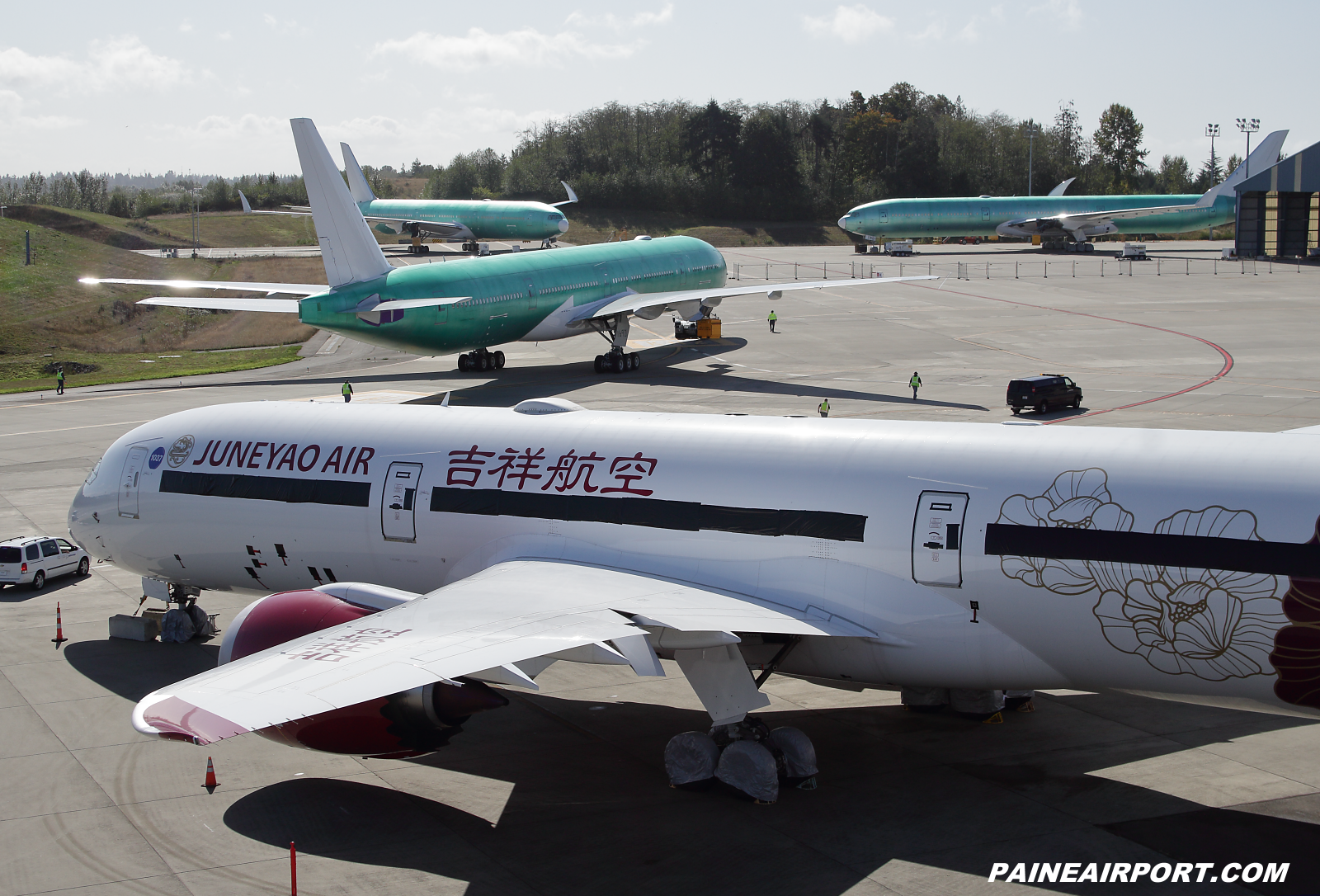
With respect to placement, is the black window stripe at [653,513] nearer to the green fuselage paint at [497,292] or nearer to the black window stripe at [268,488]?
the black window stripe at [268,488]

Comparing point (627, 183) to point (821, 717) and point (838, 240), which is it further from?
point (821, 717)

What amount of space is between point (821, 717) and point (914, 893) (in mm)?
5752

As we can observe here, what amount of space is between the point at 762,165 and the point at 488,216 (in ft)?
201

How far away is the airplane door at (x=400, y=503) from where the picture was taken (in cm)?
1844

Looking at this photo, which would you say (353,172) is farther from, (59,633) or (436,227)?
(59,633)

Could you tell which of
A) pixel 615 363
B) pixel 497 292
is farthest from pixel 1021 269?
pixel 497 292

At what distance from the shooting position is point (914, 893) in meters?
12.6

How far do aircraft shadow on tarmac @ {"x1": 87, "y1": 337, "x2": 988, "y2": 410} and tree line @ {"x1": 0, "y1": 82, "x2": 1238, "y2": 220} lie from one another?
109 meters

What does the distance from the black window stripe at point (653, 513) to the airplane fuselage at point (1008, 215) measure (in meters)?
106

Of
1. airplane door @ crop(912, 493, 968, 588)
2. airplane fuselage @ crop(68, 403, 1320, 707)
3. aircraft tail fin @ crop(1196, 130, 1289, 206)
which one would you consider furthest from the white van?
aircraft tail fin @ crop(1196, 130, 1289, 206)

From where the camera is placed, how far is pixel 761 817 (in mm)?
14578

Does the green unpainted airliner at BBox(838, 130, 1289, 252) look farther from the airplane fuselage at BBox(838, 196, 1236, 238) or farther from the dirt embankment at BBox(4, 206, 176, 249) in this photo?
the dirt embankment at BBox(4, 206, 176, 249)

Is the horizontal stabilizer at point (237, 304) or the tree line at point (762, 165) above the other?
the tree line at point (762, 165)

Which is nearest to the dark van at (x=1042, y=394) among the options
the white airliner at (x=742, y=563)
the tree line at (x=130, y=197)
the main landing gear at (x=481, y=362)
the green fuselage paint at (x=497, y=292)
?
the green fuselage paint at (x=497, y=292)
